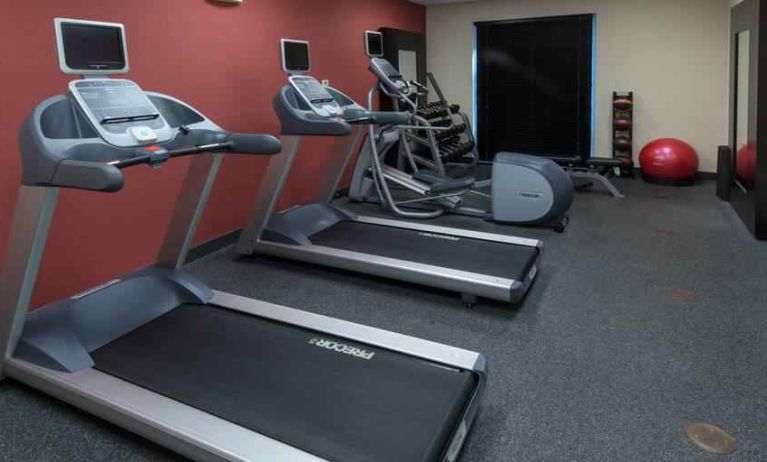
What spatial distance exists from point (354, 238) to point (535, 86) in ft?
13.8

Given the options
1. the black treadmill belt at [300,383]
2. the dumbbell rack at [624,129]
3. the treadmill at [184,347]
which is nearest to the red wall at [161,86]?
the treadmill at [184,347]

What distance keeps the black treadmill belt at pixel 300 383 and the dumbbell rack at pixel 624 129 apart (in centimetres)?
535

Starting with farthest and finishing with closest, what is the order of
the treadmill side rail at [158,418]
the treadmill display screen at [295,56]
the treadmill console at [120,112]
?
1. the treadmill display screen at [295,56]
2. the treadmill console at [120,112]
3. the treadmill side rail at [158,418]

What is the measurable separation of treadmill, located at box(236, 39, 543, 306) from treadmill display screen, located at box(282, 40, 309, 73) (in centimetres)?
75

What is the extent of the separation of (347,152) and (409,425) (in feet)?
9.72

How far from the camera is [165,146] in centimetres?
258

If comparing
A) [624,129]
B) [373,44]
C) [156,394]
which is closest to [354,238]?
[156,394]

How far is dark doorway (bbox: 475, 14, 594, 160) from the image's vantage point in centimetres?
680

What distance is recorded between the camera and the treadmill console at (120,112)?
2.39 meters

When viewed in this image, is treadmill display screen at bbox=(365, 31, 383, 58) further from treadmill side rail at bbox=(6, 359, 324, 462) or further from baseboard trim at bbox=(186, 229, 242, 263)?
treadmill side rail at bbox=(6, 359, 324, 462)

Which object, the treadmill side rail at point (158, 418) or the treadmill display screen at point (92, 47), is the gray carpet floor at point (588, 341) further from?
the treadmill display screen at point (92, 47)

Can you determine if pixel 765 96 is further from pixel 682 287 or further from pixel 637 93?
pixel 637 93

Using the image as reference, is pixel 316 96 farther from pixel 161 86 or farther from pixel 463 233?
pixel 463 233

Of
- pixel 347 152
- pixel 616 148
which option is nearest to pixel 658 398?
pixel 347 152
